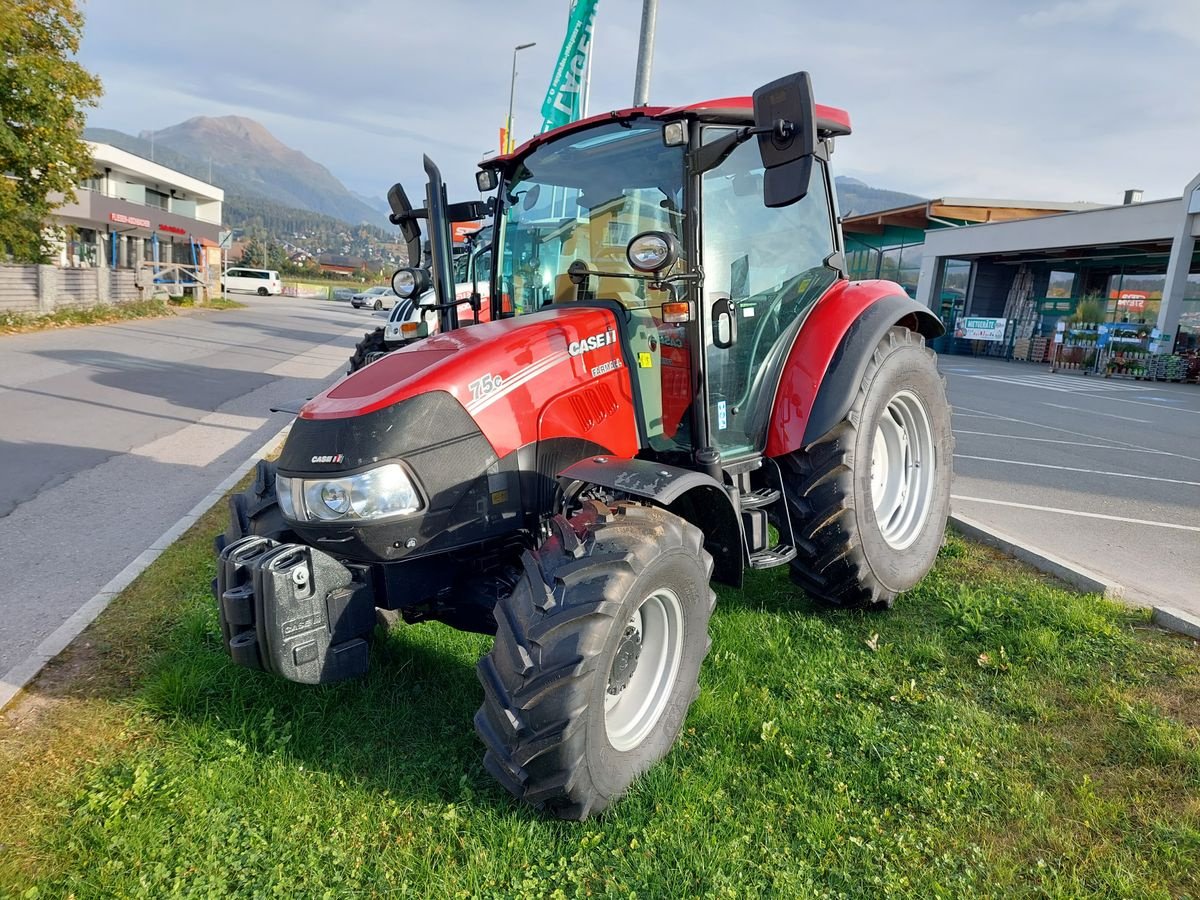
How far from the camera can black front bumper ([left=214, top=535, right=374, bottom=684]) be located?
98.0 inches

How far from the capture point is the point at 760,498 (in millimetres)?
3705

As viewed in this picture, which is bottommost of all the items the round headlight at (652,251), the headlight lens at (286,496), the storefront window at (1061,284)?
the headlight lens at (286,496)

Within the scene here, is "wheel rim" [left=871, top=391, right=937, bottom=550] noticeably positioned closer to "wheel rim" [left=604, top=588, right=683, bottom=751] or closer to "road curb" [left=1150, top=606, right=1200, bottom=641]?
"road curb" [left=1150, top=606, right=1200, bottom=641]

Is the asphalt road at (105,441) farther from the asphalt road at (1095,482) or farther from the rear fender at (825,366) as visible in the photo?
the asphalt road at (1095,482)

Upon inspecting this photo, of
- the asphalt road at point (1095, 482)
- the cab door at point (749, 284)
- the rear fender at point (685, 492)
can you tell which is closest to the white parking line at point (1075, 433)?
the asphalt road at point (1095, 482)

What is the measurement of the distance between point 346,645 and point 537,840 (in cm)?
88

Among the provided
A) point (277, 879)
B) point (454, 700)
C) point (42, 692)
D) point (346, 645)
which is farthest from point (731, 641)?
point (42, 692)

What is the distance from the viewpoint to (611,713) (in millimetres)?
2840

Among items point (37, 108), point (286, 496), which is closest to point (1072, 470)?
point (286, 496)

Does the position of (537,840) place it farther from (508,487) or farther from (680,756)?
(508,487)

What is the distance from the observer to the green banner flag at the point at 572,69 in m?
10.5

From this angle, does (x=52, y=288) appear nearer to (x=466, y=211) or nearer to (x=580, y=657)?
(x=466, y=211)

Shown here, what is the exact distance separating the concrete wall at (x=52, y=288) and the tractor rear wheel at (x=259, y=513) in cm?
1845

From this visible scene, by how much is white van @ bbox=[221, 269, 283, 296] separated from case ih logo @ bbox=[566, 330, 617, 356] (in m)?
53.5
